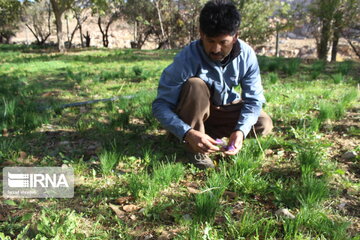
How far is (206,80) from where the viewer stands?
2.25 m

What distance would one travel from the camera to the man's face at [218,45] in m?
1.90

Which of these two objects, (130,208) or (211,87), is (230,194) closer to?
(130,208)

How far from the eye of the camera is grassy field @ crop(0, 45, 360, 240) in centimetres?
158

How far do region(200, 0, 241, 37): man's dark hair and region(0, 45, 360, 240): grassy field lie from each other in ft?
2.93

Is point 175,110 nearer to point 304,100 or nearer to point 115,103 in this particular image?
point 115,103

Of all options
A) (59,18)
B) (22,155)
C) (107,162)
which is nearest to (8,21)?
(59,18)

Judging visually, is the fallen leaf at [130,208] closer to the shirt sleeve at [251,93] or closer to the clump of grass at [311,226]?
the clump of grass at [311,226]

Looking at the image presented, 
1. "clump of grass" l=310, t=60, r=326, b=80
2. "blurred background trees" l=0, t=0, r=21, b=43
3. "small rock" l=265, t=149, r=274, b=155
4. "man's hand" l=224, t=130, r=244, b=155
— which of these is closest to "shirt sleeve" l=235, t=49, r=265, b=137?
"man's hand" l=224, t=130, r=244, b=155

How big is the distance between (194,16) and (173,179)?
2157 cm

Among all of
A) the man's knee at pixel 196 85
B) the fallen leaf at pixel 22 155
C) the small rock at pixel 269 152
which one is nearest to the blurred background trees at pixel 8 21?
the fallen leaf at pixel 22 155

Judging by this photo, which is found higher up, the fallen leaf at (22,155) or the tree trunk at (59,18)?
the tree trunk at (59,18)

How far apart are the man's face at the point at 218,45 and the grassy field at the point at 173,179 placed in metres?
0.77

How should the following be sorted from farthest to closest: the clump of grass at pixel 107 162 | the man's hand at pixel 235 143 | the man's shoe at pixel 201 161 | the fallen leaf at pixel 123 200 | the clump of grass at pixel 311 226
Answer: the man's shoe at pixel 201 161 < the clump of grass at pixel 107 162 < the man's hand at pixel 235 143 < the fallen leaf at pixel 123 200 < the clump of grass at pixel 311 226

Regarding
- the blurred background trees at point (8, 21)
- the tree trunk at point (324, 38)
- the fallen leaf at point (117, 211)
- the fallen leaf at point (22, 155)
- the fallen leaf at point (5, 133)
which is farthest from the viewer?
the blurred background trees at point (8, 21)
